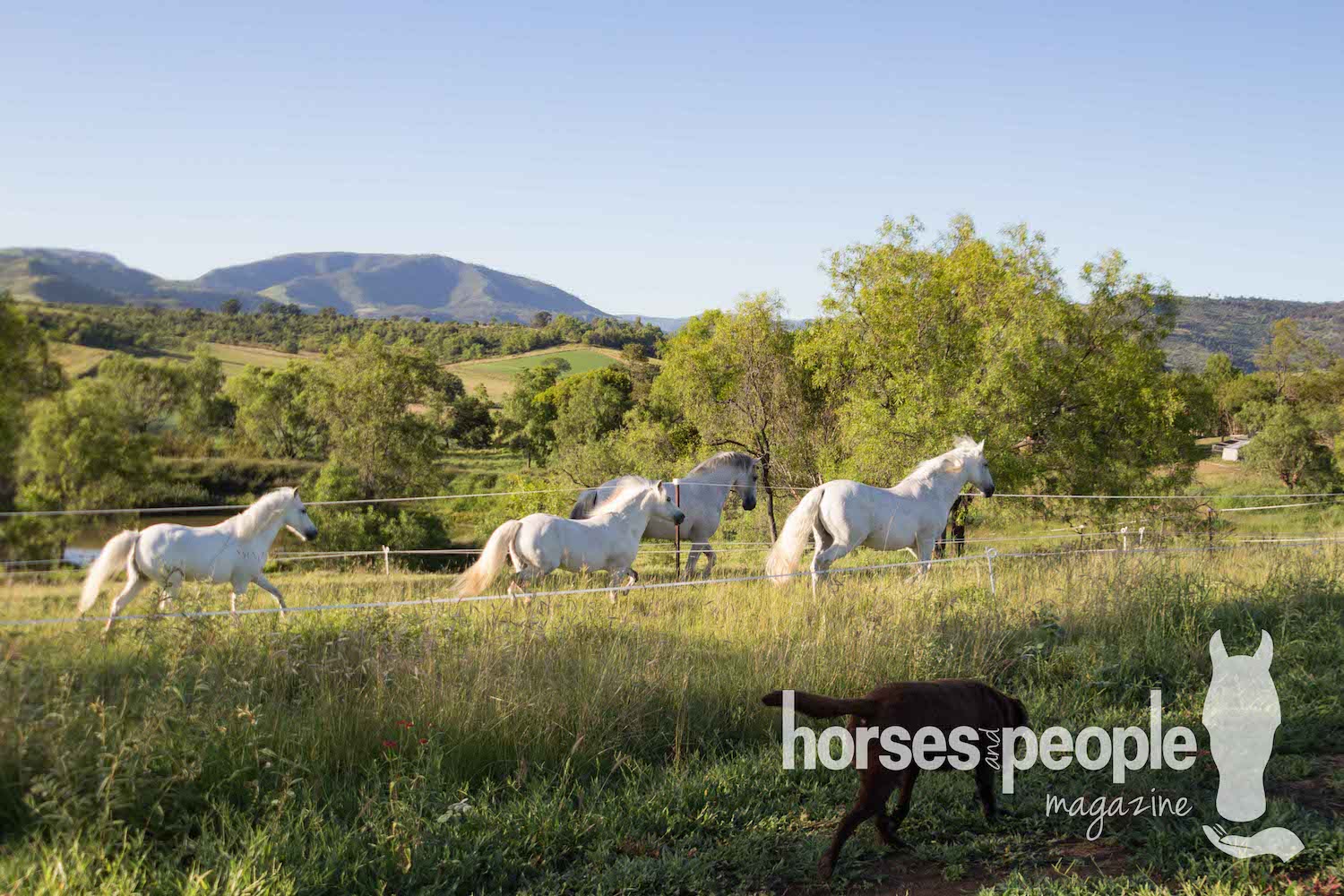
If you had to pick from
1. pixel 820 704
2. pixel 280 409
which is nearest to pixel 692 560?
pixel 280 409

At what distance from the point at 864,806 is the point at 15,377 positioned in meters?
3.94

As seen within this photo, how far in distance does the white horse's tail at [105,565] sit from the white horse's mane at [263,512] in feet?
10.9

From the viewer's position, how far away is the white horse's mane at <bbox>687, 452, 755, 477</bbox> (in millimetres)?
12617

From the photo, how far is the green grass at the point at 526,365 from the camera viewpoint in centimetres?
3770

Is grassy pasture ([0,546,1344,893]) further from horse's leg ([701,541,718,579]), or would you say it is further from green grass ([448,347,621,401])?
green grass ([448,347,621,401])

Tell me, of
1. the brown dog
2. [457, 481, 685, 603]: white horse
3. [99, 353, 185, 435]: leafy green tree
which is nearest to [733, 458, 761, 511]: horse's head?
[457, 481, 685, 603]: white horse

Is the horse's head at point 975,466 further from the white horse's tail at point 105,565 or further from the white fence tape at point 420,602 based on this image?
A: the white horse's tail at point 105,565

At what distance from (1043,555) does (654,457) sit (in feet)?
55.6

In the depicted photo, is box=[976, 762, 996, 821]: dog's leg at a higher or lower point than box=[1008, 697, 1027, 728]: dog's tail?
lower

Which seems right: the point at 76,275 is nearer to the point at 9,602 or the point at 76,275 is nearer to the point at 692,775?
the point at 9,602

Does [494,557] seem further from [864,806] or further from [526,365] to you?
[526,365]

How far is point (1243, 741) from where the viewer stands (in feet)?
15.5

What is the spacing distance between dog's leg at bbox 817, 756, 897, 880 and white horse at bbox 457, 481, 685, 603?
5.18 m

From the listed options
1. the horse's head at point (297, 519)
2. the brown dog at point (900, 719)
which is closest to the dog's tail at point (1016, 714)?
the brown dog at point (900, 719)
